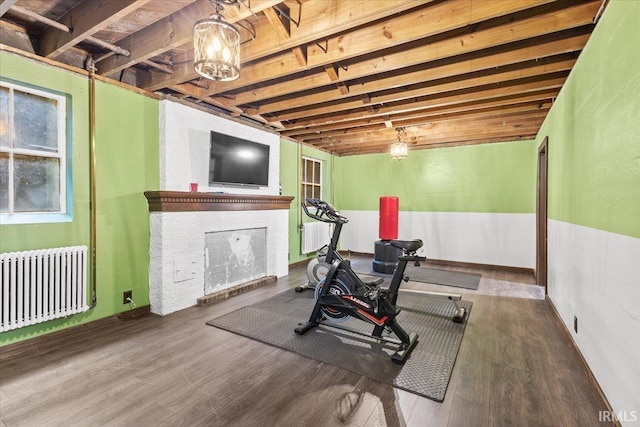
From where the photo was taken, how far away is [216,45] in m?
1.83

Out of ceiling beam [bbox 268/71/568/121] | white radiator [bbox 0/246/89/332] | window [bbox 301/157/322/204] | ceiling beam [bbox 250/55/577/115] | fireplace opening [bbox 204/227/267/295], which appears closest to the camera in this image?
white radiator [bbox 0/246/89/332]

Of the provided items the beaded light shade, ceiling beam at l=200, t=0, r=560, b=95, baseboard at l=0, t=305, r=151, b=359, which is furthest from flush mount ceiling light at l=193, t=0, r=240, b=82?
baseboard at l=0, t=305, r=151, b=359

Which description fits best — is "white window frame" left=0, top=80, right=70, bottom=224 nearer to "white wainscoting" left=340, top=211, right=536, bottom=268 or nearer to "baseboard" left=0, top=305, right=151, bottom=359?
"baseboard" left=0, top=305, right=151, bottom=359

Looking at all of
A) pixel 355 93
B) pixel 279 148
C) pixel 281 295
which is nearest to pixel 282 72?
pixel 355 93

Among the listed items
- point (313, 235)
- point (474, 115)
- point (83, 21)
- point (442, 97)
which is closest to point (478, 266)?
point (474, 115)

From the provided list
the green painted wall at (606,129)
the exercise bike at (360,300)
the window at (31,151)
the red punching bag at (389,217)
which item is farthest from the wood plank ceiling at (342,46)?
the red punching bag at (389,217)

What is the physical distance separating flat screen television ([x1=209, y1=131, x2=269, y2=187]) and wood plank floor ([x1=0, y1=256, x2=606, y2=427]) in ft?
6.58

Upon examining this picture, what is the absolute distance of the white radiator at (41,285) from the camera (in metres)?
2.33

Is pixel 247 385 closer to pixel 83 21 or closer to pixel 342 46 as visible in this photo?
pixel 342 46

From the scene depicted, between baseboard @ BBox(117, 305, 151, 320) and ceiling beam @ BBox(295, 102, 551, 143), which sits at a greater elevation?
ceiling beam @ BBox(295, 102, 551, 143)

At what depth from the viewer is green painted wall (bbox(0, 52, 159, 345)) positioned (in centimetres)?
252

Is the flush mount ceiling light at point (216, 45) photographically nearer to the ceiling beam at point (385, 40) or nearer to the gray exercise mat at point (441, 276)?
the ceiling beam at point (385, 40)

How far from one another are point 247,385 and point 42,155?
263 centimetres

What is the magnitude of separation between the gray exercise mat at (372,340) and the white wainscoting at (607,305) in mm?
884
